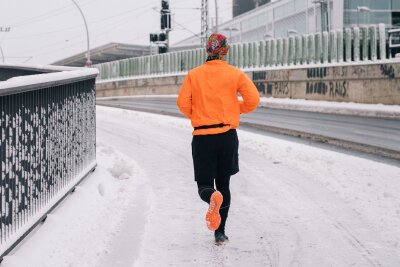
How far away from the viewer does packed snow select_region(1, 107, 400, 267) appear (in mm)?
5074

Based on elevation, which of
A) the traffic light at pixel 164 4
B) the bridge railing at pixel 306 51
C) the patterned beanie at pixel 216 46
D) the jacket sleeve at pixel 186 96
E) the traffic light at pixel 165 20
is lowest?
the jacket sleeve at pixel 186 96

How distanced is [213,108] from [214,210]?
2.79ft

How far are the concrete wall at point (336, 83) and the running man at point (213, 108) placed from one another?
17.6m

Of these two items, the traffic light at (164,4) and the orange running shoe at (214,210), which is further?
the traffic light at (164,4)

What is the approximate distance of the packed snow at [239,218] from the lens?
5.07 meters

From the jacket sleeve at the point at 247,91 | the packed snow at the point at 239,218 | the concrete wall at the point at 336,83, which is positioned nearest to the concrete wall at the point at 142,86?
the concrete wall at the point at 336,83

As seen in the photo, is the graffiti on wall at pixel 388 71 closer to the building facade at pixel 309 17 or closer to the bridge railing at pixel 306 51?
the bridge railing at pixel 306 51

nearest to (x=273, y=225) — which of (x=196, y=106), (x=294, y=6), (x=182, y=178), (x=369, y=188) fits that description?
(x=196, y=106)

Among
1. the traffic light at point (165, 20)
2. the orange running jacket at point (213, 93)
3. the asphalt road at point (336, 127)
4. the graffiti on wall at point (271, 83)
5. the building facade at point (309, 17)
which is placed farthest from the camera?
the building facade at point (309, 17)

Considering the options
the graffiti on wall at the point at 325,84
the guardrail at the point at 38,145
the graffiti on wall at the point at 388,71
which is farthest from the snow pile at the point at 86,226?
the graffiti on wall at the point at 325,84

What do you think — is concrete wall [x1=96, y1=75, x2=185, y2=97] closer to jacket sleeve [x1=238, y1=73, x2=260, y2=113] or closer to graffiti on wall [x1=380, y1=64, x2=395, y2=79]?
graffiti on wall [x1=380, y1=64, x2=395, y2=79]

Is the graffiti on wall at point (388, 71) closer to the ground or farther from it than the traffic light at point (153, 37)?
closer to the ground

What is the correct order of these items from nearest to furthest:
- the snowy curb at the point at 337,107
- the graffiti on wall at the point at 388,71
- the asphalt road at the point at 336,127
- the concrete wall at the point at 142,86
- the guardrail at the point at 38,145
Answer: the guardrail at the point at 38,145, the asphalt road at the point at 336,127, the snowy curb at the point at 337,107, the graffiti on wall at the point at 388,71, the concrete wall at the point at 142,86

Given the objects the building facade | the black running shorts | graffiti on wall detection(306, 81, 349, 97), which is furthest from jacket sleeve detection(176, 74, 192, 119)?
the building facade
